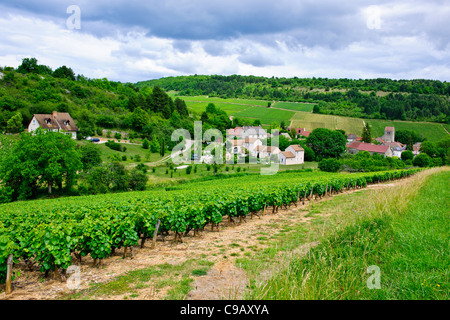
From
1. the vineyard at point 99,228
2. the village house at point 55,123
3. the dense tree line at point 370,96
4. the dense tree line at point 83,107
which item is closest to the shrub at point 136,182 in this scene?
the vineyard at point 99,228

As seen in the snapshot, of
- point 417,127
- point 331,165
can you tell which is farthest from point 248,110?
point 331,165

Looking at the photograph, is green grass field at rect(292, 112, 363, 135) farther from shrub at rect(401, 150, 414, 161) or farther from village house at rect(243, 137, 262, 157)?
village house at rect(243, 137, 262, 157)

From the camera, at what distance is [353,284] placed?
5957 mm

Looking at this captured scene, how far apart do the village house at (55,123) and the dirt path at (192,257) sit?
192 ft

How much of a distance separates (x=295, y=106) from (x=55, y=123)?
116996 millimetres

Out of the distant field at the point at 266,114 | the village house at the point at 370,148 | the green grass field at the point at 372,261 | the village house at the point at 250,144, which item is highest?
the distant field at the point at 266,114

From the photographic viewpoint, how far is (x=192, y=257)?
9211mm

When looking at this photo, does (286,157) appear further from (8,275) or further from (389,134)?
(8,275)

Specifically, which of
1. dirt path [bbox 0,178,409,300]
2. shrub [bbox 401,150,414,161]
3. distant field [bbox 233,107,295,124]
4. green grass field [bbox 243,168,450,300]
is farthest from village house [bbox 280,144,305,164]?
green grass field [bbox 243,168,450,300]

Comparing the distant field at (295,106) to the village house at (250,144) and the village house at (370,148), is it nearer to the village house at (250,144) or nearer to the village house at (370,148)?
the village house at (370,148)

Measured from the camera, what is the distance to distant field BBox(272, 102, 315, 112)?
139625 mm

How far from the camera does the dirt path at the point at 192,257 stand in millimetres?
6688

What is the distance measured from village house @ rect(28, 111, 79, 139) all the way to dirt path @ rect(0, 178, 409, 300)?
58483 mm
